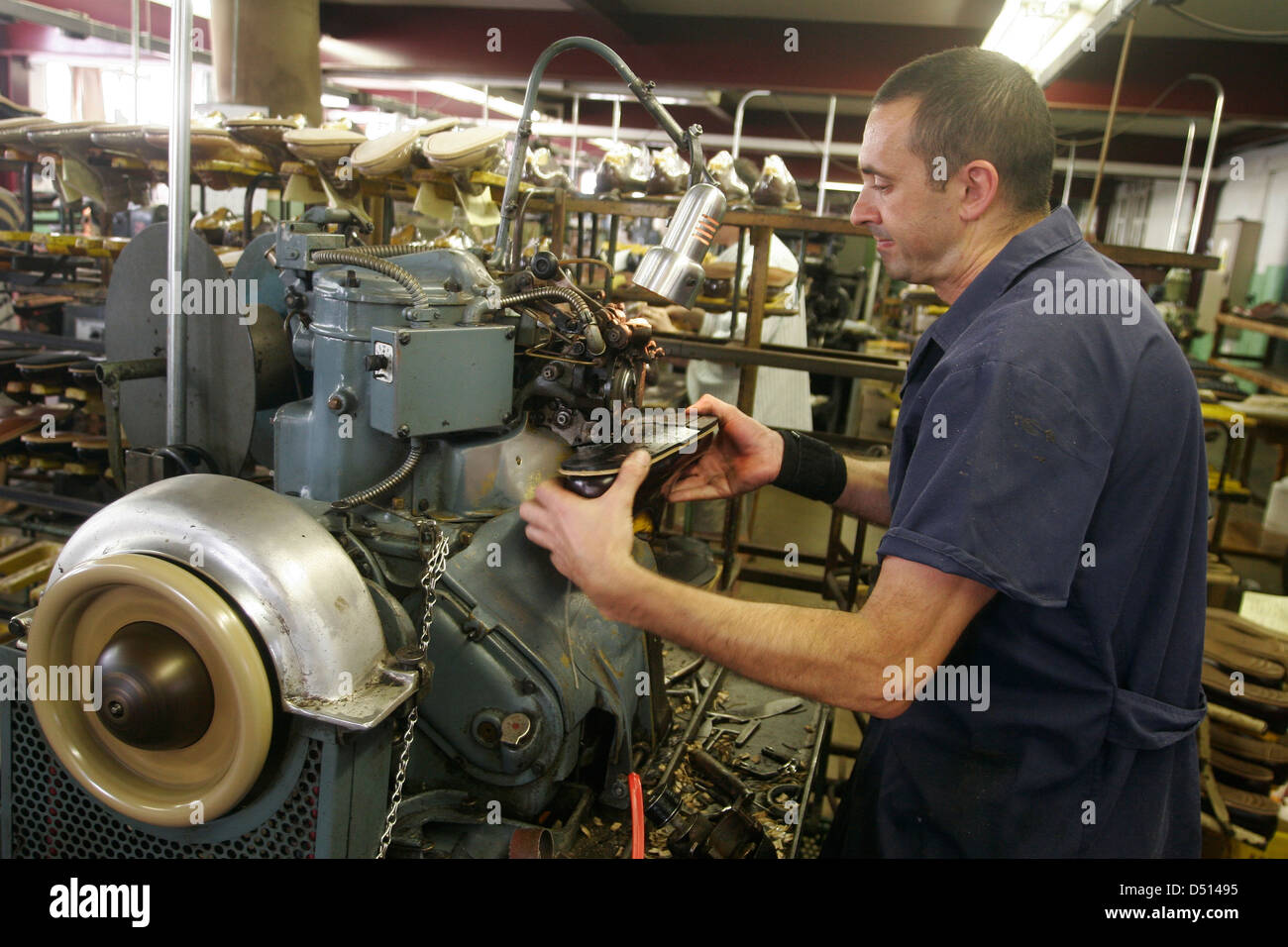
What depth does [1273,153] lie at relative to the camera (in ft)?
31.2

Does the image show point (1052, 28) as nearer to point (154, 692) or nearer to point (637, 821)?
point (637, 821)

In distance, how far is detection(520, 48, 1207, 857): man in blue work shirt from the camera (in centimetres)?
98

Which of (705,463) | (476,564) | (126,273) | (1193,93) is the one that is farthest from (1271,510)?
(126,273)

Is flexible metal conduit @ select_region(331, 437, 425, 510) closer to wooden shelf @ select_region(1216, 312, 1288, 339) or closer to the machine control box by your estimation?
the machine control box

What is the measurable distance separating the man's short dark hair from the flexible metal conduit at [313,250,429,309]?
0.74 metres

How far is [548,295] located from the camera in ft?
4.90

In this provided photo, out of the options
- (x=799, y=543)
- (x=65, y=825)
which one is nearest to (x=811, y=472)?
(x=65, y=825)

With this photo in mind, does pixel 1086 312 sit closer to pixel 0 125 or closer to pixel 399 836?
pixel 399 836

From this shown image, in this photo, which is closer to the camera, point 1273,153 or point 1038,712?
point 1038,712

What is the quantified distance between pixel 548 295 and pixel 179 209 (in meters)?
0.60

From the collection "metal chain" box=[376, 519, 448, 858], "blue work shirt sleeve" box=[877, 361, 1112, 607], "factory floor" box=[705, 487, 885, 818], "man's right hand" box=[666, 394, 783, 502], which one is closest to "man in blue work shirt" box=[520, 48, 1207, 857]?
"blue work shirt sleeve" box=[877, 361, 1112, 607]

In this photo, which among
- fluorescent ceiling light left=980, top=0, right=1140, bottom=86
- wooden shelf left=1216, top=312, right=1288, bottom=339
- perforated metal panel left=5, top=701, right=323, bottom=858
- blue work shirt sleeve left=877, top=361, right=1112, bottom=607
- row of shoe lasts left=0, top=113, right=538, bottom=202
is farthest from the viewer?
wooden shelf left=1216, top=312, right=1288, bottom=339

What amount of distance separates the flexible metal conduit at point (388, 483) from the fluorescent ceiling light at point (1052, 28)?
6.68ft

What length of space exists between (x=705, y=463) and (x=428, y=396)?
567mm
